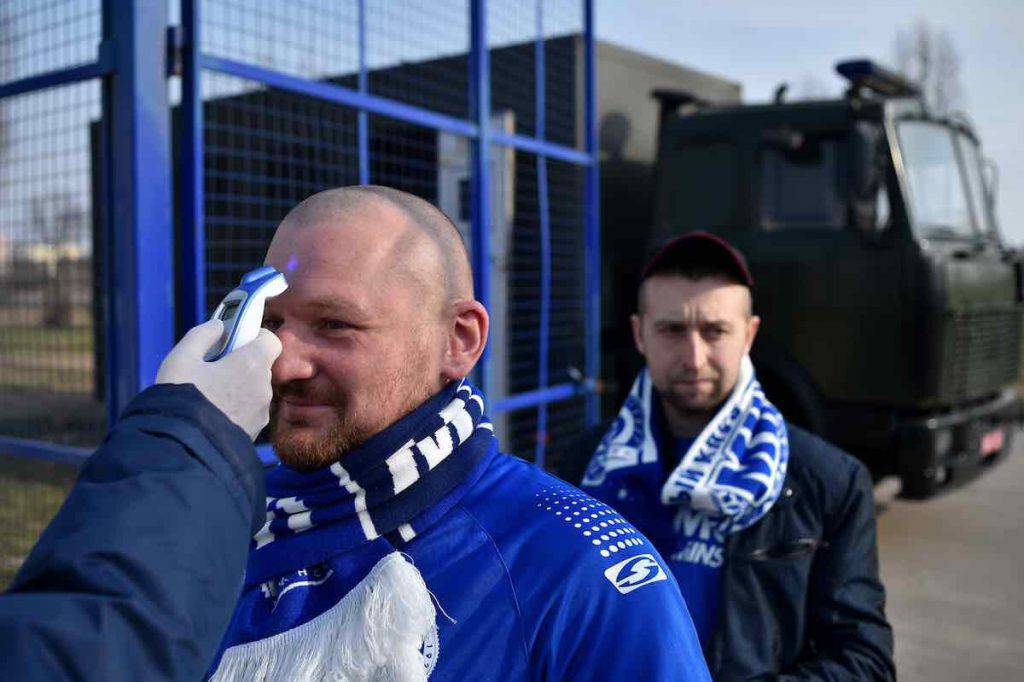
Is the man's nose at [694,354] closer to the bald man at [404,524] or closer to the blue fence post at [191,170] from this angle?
the bald man at [404,524]

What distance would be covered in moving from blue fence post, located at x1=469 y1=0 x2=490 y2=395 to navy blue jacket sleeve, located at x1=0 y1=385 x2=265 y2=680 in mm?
3654

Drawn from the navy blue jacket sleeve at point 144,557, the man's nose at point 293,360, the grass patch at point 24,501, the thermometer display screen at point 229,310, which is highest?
the thermometer display screen at point 229,310

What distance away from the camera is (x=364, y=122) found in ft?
12.8

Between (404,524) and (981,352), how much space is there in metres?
5.31

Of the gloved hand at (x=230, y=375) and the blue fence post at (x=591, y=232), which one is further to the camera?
the blue fence post at (x=591, y=232)

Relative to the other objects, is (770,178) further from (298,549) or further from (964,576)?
(298,549)

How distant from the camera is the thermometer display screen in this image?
0.92 meters

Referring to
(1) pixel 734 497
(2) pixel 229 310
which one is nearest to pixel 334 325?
(2) pixel 229 310

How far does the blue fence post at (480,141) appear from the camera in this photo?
445cm

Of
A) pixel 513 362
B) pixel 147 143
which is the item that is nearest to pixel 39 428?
pixel 147 143

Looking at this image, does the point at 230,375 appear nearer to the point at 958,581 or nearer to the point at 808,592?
the point at 808,592

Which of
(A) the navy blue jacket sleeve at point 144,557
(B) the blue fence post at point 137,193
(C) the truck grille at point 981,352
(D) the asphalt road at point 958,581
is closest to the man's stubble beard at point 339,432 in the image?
(A) the navy blue jacket sleeve at point 144,557

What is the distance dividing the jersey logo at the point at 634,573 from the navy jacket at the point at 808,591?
822 mm

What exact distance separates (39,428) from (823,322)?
13.0 feet
